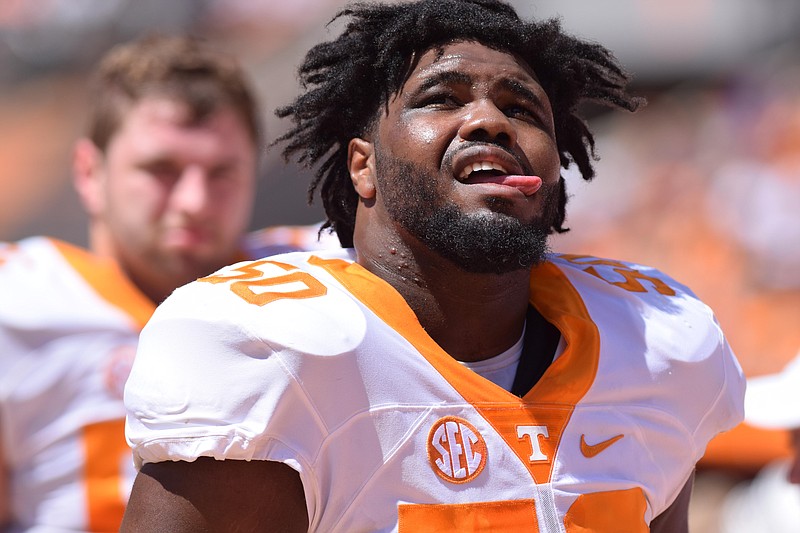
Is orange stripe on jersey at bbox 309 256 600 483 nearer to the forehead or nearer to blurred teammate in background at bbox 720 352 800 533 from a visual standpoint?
the forehead

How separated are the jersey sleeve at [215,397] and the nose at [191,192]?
156cm

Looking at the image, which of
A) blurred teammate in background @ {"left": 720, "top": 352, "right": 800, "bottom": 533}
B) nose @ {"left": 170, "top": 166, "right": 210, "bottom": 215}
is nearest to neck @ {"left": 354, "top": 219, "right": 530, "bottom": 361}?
blurred teammate in background @ {"left": 720, "top": 352, "right": 800, "bottom": 533}

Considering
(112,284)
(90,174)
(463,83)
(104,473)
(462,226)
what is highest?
(463,83)

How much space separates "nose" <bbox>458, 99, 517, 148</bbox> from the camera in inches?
84.0

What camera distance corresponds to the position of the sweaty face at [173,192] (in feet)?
11.3

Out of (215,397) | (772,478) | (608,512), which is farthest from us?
(772,478)

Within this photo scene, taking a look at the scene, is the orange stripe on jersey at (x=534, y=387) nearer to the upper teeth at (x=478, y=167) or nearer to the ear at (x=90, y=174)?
the upper teeth at (x=478, y=167)

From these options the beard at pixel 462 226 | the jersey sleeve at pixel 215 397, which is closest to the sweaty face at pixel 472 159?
the beard at pixel 462 226

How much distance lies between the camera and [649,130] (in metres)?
10.6

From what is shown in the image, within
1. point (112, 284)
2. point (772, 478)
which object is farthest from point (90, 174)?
point (772, 478)

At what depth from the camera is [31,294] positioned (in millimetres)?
3344

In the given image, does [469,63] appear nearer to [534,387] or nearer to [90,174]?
[534,387]

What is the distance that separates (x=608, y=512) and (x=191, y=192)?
1858mm

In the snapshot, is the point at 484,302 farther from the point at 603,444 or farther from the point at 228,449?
the point at 228,449
